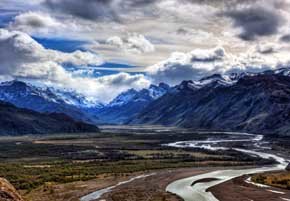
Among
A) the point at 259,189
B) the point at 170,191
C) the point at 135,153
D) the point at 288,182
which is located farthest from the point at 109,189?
the point at 135,153

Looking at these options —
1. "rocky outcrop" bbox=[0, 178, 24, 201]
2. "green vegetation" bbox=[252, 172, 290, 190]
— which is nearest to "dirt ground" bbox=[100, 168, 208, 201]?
"green vegetation" bbox=[252, 172, 290, 190]

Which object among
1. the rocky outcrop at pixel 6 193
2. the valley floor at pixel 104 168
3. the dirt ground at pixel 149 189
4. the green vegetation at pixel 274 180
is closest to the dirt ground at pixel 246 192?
the green vegetation at pixel 274 180

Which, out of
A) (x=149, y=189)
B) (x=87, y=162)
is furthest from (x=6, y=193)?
(x=87, y=162)

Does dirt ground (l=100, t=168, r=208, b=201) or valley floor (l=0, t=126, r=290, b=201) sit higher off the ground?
valley floor (l=0, t=126, r=290, b=201)

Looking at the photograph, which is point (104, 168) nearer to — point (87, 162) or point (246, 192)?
point (87, 162)

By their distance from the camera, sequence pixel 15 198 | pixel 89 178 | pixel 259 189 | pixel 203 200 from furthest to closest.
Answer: pixel 89 178, pixel 259 189, pixel 203 200, pixel 15 198

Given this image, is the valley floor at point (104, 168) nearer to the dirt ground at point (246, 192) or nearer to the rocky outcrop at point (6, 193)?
the dirt ground at point (246, 192)

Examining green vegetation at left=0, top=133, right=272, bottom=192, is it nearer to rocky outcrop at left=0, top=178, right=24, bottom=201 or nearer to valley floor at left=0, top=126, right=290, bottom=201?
valley floor at left=0, top=126, right=290, bottom=201

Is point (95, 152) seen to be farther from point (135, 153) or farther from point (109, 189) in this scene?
point (109, 189)
